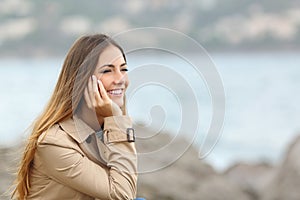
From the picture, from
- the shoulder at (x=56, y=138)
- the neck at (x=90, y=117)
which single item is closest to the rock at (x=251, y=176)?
the neck at (x=90, y=117)

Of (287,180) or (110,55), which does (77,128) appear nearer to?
(110,55)

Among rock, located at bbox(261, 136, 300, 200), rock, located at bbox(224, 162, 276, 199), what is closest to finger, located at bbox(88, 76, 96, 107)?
rock, located at bbox(261, 136, 300, 200)

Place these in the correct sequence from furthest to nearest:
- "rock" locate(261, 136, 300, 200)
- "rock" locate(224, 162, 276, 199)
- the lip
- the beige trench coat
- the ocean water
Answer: the ocean water → "rock" locate(224, 162, 276, 199) → "rock" locate(261, 136, 300, 200) → the lip → the beige trench coat

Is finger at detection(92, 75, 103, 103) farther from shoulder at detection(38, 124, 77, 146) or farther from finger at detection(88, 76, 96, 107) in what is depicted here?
shoulder at detection(38, 124, 77, 146)

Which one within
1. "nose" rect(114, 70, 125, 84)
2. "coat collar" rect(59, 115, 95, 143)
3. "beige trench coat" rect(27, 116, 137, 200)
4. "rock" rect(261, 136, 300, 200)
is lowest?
"beige trench coat" rect(27, 116, 137, 200)

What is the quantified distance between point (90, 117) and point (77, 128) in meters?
0.07

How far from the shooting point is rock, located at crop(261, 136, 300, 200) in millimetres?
4598

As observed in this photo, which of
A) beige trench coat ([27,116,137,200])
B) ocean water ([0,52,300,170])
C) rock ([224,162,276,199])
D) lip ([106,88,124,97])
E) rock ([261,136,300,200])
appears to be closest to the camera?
beige trench coat ([27,116,137,200])

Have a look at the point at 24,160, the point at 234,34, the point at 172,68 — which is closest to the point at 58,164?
the point at 24,160

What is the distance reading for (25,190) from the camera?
6.90 feet

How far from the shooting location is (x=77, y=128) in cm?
206

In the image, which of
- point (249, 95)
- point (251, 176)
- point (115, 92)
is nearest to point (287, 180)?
point (251, 176)

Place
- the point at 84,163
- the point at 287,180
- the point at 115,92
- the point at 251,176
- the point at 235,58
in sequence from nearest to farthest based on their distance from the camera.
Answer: the point at 84,163 < the point at 115,92 < the point at 287,180 < the point at 251,176 < the point at 235,58

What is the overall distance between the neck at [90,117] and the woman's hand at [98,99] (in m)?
0.02
